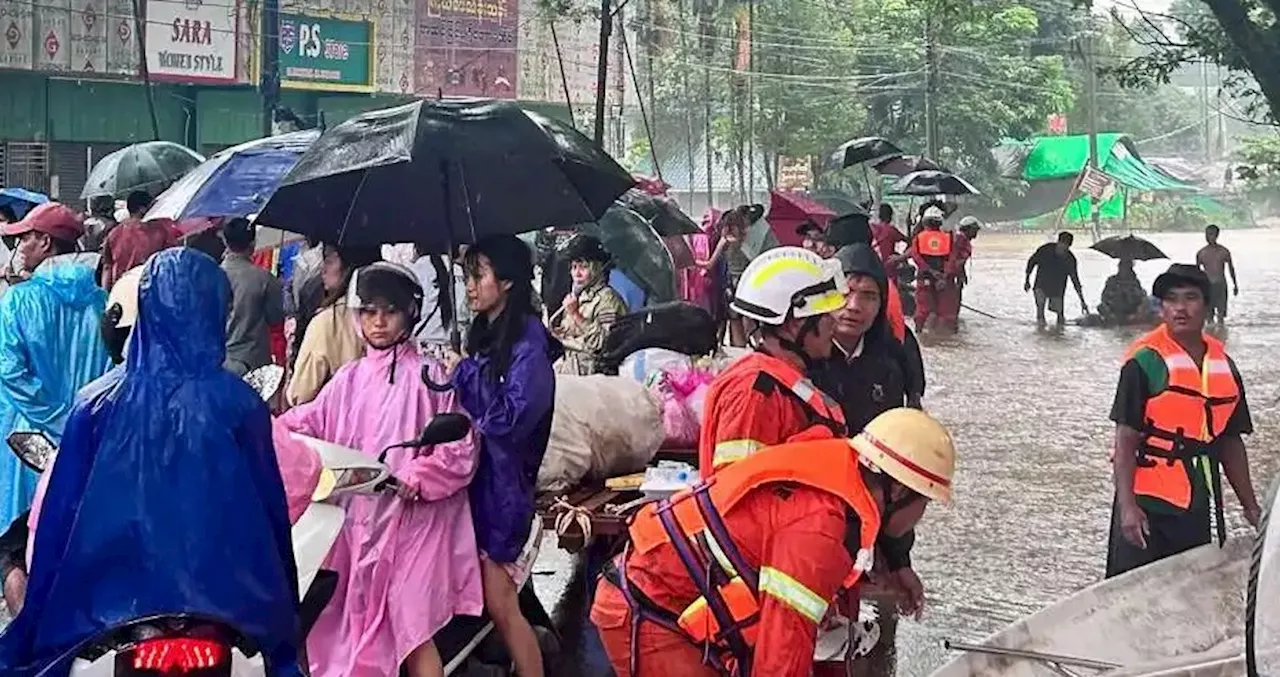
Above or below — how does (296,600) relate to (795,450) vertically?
below

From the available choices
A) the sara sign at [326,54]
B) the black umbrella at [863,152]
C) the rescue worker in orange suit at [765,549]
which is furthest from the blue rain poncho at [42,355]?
the sara sign at [326,54]

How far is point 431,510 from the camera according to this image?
479 cm

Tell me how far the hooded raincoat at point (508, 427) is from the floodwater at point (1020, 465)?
89.3 inches

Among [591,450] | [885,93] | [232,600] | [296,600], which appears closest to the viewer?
[232,600]

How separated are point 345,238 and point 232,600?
8.32ft

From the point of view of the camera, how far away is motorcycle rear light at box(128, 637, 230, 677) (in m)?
3.17

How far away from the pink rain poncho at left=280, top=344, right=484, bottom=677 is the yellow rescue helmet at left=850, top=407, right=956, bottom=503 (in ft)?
5.67

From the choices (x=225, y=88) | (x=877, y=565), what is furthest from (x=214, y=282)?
(x=225, y=88)

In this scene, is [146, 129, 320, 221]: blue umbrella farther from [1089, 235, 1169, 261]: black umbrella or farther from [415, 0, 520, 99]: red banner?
[415, 0, 520, 99]: red banner

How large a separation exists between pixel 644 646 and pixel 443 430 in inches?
39.0

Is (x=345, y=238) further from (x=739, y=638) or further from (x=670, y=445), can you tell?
(x=739, y=638)

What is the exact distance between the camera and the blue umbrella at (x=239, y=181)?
735 cm

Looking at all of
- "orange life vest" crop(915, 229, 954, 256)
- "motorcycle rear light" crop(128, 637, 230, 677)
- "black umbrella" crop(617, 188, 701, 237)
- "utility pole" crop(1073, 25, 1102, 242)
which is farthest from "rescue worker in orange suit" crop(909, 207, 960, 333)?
"utility pole" crop(1073, 25, 1102, 242)

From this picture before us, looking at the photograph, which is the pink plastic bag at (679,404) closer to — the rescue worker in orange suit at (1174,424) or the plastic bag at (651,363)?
the plastic bag at (651,363)
